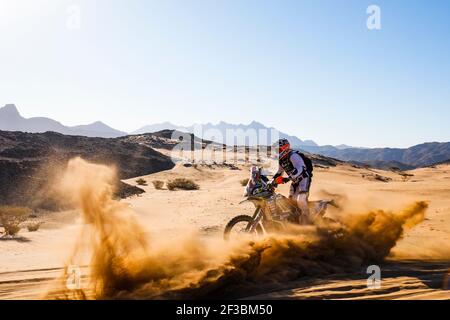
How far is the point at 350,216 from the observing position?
8516 millimetres

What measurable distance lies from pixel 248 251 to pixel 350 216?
3.24m

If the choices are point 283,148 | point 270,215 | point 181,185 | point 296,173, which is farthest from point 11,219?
point 181,185

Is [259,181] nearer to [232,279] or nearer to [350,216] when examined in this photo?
[350,216]

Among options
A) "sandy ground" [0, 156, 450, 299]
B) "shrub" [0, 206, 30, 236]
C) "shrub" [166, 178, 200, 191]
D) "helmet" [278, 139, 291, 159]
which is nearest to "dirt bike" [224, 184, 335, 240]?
"helmet" [278, 139, 291, 159]

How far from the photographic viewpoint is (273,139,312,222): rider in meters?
8.11

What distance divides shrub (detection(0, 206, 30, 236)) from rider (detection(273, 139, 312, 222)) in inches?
317

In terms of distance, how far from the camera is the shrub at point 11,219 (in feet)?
39.2

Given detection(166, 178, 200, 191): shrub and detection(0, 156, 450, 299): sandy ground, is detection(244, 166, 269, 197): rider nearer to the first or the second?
detection(0, 156, 450, 299): sandy ground

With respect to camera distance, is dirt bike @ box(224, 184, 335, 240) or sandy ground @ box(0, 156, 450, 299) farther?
dirt bike @ box(224, 184, 335, 240)

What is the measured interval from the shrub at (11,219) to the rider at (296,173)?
804 centimetres

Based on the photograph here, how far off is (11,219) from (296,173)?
9.35 metres

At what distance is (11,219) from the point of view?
13.0 metres

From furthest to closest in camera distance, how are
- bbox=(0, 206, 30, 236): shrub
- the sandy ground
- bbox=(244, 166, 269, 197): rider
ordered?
1. bbox=(0, 206, 30, 236): shrub
2. bbox=(244, 166, 269, 197): rider
3. the sandy ground

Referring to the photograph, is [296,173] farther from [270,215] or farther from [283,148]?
[270,215]
